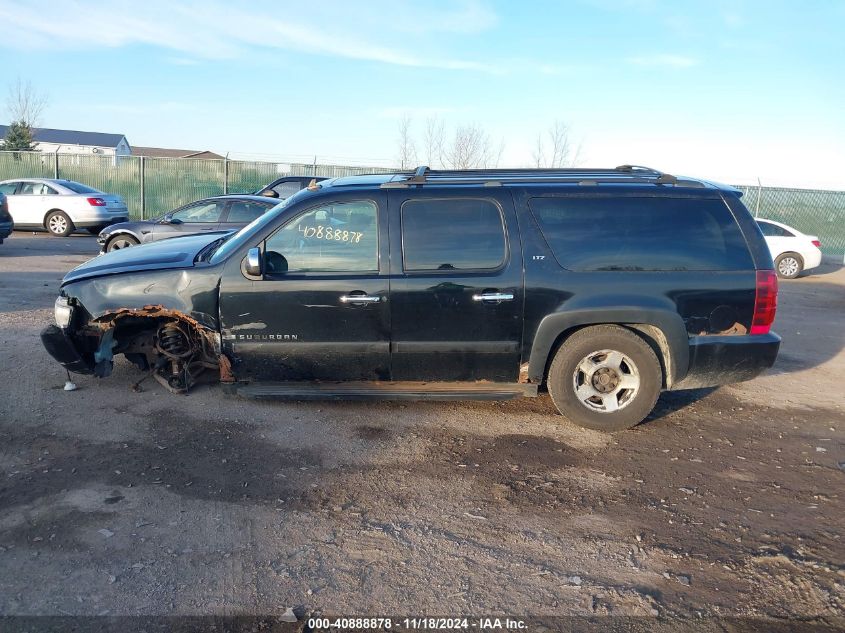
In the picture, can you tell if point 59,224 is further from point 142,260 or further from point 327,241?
point 327,241

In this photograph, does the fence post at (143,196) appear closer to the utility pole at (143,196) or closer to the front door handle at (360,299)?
the utility pole at (143,196)

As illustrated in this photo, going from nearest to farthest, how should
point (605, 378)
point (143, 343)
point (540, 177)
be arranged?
1. point (605, 378)
2. point (540, 177)
3. point (143, 343)

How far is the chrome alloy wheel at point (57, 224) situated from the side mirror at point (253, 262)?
15194 mm

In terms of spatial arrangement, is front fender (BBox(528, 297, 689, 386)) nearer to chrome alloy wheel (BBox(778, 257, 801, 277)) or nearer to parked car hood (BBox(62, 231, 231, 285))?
parked car hood (BBox(62, 231, 231, 285))

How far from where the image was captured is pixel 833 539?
3725 mm

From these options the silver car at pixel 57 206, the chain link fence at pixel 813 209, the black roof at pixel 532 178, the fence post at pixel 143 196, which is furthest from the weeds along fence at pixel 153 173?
the black roof at pixel 532 178

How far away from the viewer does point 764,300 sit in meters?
5.10

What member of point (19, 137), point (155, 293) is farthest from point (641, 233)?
point (19, 137)

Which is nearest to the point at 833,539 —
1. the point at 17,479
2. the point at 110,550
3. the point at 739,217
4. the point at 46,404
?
the point at 739,217

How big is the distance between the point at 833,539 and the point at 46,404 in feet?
18.0

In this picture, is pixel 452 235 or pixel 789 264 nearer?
pixel 452 235

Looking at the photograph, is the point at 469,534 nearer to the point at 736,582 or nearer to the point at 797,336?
the point at 736,582

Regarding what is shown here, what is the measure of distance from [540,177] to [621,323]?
52.7 inches

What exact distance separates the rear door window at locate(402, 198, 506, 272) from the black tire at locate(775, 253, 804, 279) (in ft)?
42.9
